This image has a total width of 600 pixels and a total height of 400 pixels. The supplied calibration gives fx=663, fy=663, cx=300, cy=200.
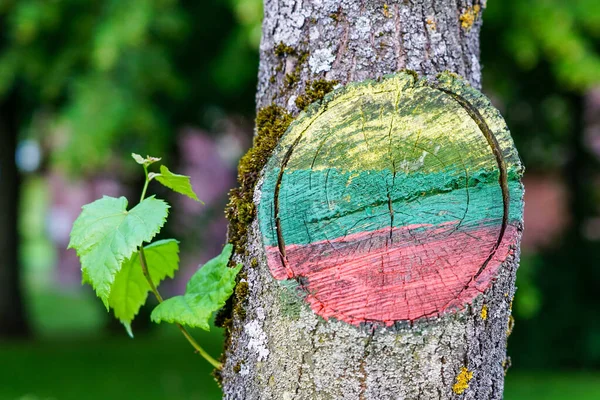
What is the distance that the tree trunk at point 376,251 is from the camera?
1.31m

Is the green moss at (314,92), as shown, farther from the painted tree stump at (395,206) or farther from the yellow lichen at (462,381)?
the yellow lichen at (462,381)

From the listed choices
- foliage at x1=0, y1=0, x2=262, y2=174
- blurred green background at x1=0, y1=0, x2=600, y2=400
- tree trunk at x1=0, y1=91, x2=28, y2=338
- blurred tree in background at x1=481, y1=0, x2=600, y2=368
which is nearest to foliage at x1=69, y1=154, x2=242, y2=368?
blurred green background at x1=0, y1=0, x2=600, y2=400

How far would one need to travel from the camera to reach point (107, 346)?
838cm

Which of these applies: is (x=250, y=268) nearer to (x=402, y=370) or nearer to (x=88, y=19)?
(x=402, y=370)

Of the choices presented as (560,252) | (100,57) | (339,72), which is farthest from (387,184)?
(560,252)

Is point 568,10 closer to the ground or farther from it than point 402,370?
farther from it

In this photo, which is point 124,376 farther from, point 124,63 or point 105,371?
point 124,63

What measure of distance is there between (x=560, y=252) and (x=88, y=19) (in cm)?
519

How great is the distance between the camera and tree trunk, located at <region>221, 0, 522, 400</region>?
1.31 m

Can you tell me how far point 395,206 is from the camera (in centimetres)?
133

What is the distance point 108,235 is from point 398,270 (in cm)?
61

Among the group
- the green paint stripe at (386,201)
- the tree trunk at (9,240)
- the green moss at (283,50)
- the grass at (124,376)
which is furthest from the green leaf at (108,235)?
the tree trunk at (9,240)

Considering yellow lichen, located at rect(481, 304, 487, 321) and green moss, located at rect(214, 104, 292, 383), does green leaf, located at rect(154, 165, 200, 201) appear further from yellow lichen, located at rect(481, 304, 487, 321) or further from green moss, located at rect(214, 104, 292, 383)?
yellow lichen, located at rect(481, 304, 487, 321)

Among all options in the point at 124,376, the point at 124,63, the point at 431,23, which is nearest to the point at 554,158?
the point at 124,63
